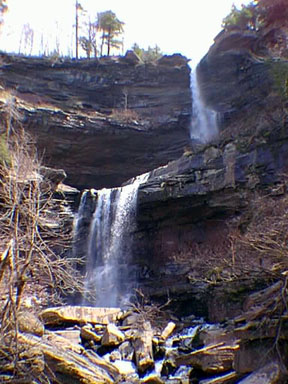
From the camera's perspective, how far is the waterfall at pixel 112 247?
1880 centimetres

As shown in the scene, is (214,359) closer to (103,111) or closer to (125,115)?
(125,115)

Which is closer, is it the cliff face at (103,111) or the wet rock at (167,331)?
the wet rock at (167,331)

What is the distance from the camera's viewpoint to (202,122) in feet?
89.6

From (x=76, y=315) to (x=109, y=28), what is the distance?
31.9 metres

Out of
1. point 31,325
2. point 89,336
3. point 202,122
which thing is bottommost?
point 89,336

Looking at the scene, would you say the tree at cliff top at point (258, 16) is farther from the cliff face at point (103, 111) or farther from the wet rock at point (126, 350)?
the wet rock at point (126, 350)

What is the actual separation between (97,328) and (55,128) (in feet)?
50.3

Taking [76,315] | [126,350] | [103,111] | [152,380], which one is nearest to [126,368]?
[126,350]

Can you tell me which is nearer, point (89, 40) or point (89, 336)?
point (89, 336)

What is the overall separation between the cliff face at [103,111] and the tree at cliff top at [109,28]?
354 inches

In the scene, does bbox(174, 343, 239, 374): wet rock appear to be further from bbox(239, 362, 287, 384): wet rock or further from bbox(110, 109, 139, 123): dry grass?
bbox(110, 109, 139, 123): dry grass

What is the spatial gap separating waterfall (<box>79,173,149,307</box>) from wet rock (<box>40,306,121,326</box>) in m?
5.12

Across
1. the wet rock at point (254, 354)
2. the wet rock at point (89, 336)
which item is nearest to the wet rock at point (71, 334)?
the wet rock at point (89, 336)

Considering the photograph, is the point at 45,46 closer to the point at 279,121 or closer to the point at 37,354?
the point at 279,121
